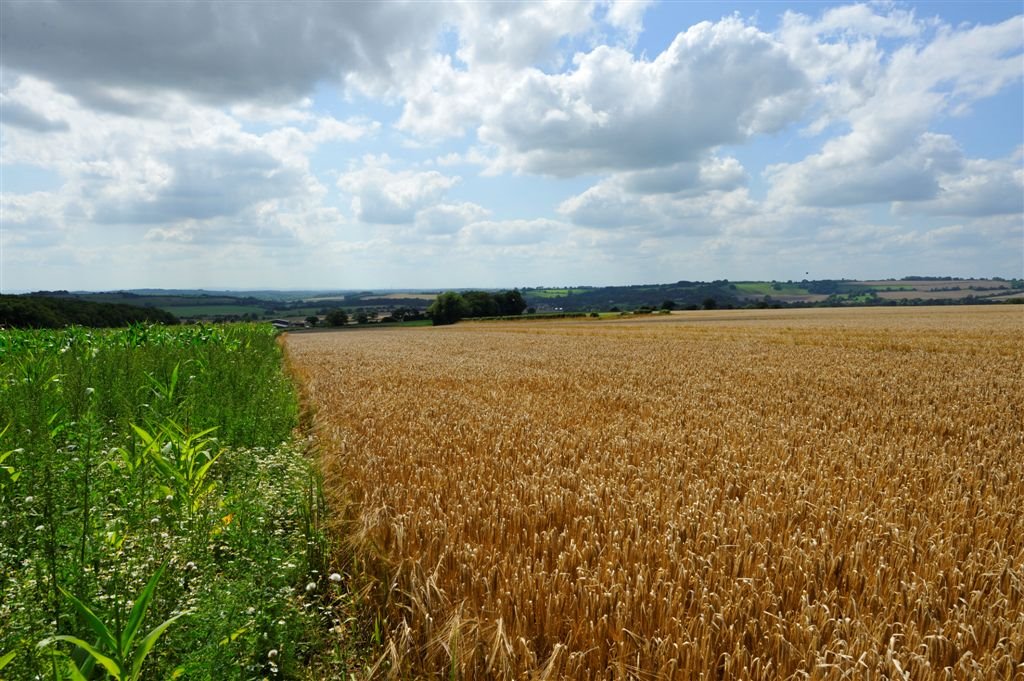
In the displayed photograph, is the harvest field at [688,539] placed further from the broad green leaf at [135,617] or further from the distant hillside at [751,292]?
the distant hillside at [751,292]

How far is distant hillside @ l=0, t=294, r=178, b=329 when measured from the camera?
26.9 m

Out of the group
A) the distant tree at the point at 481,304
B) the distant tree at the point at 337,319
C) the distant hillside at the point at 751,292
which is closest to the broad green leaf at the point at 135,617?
the distant tree at the point at 337,319

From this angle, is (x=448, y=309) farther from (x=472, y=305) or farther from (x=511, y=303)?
(x=511, y=303)

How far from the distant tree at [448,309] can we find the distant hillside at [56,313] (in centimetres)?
4825

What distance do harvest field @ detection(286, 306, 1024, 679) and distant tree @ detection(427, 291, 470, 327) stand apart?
259 ft

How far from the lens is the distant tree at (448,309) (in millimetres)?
85688

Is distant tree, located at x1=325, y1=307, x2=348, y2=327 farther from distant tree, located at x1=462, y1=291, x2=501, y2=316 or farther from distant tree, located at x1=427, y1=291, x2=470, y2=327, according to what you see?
distant tree, located at x1=462, y1=291, x2=501, y2=316

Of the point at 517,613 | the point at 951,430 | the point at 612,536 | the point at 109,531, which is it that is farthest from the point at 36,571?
the point at 951,430

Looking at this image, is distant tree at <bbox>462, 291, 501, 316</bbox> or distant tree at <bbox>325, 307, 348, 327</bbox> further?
distant tree at <bbox>462, 291, 501, 316</bbox>

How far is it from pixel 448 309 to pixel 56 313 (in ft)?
191

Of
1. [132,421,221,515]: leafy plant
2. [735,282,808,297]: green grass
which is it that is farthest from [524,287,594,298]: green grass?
[132,421,221,515]: leafy plant

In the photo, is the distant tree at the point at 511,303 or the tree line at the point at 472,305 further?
the distant tree at the point at 511,303

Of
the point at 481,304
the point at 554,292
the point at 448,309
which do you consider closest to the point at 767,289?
the point at 554,292

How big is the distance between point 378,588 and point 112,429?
4.64 m
